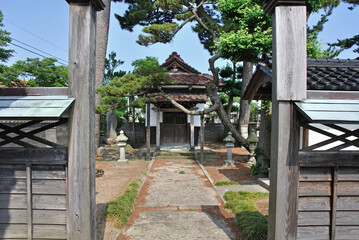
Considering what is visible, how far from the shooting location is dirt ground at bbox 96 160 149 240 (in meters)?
4.15

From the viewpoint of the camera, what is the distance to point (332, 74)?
4789mm

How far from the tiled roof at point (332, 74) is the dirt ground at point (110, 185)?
4431 mm

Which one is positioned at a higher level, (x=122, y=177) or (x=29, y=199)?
(x=29, y=199)

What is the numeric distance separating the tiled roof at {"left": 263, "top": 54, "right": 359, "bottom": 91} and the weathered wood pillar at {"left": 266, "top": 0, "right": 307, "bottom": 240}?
1673mm

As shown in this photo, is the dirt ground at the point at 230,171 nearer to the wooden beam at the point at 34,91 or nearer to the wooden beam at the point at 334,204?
the wooden beam at the point at 334,204

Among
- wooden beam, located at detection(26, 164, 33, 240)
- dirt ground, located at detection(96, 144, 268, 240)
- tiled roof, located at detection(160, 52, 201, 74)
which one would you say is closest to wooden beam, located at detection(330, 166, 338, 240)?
dirt ground, located at detection(96, 144, 268, 240)

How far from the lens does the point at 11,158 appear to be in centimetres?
288

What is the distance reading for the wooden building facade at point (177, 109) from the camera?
14031 mm

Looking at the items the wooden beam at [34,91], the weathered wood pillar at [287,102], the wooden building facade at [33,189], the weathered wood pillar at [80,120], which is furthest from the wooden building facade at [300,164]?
the wooden beam at [34,91]

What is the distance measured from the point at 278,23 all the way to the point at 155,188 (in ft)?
19.8

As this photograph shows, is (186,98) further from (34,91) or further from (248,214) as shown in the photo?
(34,91)

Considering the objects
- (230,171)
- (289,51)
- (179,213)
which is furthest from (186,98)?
(289,51)

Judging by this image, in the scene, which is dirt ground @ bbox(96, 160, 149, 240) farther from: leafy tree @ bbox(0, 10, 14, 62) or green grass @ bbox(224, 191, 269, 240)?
leafy tree @ bbox(0, 10, 14, 62)

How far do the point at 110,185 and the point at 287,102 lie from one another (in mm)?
6254
